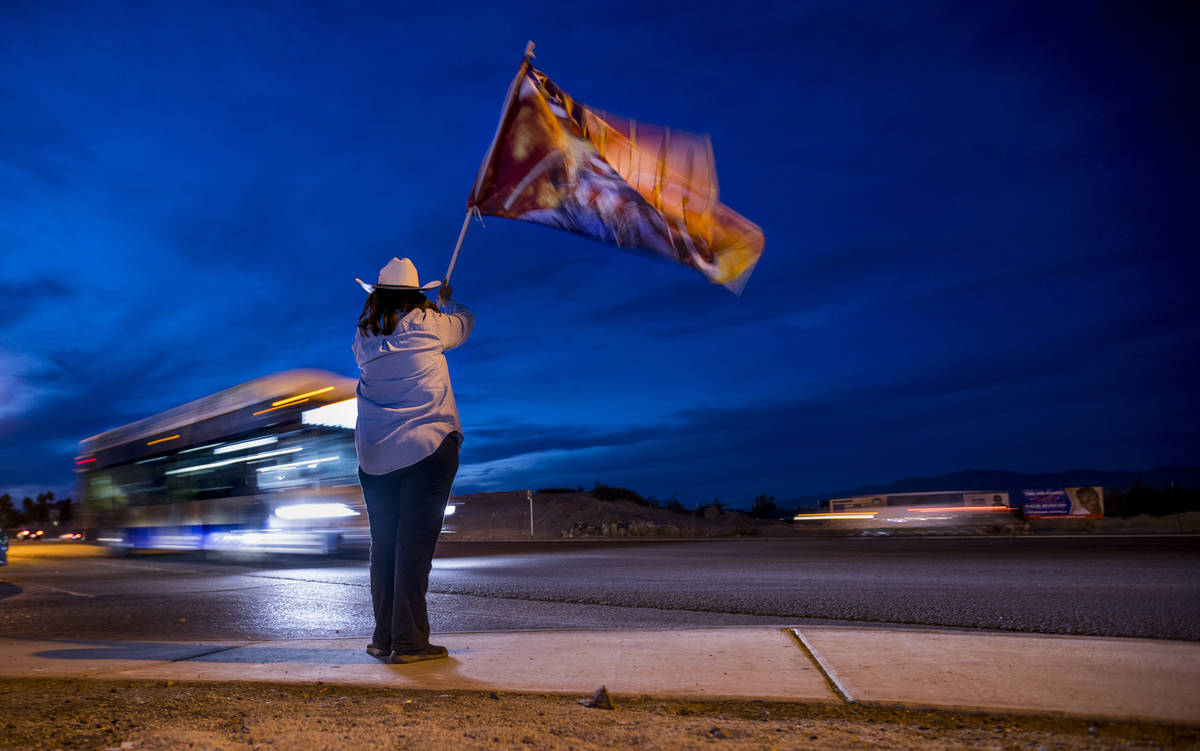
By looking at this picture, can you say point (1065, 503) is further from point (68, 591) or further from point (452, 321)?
point (452, 321)

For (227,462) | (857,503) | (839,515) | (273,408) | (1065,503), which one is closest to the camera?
(273,408)

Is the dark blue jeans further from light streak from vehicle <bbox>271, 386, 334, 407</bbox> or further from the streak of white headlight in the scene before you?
light streak from vehicle <bbox>271, 386, 334, 407</bbox>

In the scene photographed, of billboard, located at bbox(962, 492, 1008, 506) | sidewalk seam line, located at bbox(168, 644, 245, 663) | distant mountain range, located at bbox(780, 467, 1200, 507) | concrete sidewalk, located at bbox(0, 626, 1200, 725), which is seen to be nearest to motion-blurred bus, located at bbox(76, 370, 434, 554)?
sidewalk seam line, located at bbox(168, 644, 245, 663)

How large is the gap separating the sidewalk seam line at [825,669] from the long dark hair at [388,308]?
2537 mm

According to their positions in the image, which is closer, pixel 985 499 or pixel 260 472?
pixel 260 472

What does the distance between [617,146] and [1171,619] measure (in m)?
5.22

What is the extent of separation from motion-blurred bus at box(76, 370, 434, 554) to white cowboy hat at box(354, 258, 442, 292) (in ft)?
40.3

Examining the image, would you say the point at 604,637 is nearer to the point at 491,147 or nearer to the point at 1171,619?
the point at 491,147

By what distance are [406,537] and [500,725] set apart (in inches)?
57.1

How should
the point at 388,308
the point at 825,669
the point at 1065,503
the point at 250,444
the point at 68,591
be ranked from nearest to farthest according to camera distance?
the point at 825,669 < the point at 388,308 < the point at 68,591 < the point at 250,444 < the point at 1065,503

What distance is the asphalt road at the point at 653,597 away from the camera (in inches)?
233

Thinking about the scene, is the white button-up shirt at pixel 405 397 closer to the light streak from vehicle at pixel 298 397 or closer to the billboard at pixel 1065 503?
the light streak from vehicle at pixel 298 397

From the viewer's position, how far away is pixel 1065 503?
121 feet

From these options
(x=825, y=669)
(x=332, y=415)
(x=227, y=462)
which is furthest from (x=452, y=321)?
(x=227, y=462)
